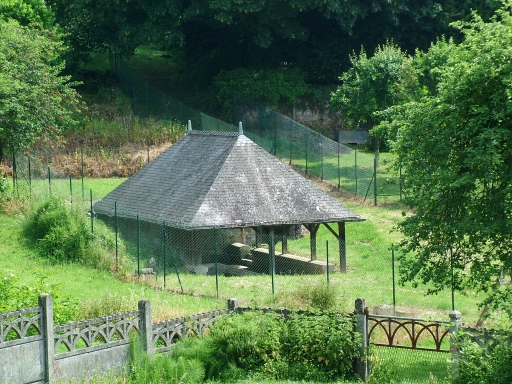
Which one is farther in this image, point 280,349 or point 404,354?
point 404,354

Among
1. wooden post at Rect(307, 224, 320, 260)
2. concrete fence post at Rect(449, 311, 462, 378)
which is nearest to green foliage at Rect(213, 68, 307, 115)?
wooden post at Rect(307, 224, 320, 260)

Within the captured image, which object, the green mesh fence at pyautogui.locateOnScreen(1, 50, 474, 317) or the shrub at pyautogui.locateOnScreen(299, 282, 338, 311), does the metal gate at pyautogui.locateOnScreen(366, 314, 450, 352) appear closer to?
the shrub at pyautogui.locateOnScreen(299, 282, 338, 311)

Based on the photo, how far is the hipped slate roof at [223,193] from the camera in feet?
92.1

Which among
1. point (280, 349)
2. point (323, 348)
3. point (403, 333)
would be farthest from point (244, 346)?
point (403, 333)

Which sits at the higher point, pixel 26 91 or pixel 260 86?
pixel 260 86

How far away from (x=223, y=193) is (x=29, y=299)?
11.3 meters

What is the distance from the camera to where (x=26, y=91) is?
34438 mm

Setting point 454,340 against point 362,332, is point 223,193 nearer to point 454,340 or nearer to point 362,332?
point 362,332

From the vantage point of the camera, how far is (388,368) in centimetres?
1741

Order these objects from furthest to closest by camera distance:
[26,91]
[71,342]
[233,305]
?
[26,91]
[233,305]
[71,342]

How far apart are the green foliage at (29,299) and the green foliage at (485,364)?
718cm

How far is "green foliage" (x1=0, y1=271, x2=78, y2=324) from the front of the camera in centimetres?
1773

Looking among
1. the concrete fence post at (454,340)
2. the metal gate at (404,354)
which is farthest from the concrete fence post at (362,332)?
the concrete fence post at (454,340)

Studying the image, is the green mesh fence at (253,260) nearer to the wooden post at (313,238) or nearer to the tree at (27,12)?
the wooden post at (313,238)
